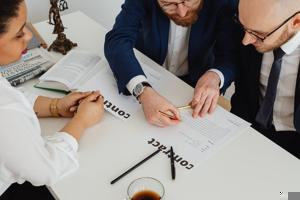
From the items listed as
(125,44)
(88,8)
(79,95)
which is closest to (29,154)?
(79,95)

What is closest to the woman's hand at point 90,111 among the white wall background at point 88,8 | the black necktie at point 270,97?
the black necktie at point 270,97

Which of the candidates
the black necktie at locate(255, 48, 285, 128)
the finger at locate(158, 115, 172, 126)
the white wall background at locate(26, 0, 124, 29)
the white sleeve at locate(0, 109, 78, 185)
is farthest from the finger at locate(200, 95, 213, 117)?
the white wall background at locate(26, 0, 124, 29)

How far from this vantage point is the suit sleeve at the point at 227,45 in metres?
1.50

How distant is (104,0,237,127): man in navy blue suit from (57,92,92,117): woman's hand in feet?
0.51

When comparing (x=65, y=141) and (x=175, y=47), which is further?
(x=175, y=47)

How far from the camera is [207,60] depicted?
1767mm

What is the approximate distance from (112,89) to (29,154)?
21.2 inches

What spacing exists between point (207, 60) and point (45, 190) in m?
0.91

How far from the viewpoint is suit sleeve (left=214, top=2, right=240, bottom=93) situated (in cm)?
150

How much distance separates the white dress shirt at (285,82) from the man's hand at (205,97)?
0.20 meters

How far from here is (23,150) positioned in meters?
0.95

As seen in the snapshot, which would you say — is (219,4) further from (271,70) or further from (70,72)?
(70,72)

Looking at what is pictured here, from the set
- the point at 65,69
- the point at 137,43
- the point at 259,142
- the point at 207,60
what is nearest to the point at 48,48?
the point at 65,69

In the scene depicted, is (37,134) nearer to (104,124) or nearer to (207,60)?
(104,124)
